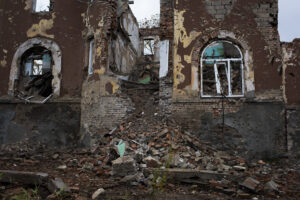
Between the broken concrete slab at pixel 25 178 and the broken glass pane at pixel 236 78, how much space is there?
252 inches

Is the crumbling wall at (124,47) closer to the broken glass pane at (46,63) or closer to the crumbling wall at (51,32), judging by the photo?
the crumbling wall at (51,32)

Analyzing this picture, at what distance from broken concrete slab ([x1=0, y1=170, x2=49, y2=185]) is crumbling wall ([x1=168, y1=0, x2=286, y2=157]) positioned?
4596mm

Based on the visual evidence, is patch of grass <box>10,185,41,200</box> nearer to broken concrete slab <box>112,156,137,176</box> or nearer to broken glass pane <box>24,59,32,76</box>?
broken concrete slab <box>112,156,137,176</box>

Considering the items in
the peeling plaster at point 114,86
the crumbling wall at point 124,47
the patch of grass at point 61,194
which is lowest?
the patch of grass at point 61,194

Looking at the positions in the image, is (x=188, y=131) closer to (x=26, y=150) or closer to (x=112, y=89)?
(x=112, y=89)

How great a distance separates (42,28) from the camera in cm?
1153

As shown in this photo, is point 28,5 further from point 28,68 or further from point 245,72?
point 245,72

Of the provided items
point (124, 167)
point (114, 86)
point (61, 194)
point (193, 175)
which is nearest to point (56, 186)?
point (61, 194)

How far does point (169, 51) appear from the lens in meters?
9.06

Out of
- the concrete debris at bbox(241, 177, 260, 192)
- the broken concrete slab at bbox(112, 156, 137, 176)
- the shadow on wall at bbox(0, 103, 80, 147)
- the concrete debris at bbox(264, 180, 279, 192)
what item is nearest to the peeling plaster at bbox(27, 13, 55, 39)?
the shadow on wall at bbox(0, 103, 80, 147)

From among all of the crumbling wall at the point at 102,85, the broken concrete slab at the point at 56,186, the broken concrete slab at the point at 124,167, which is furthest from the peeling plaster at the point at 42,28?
the broken concrete slab at the point at 56,186

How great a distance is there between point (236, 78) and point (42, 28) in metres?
8.64

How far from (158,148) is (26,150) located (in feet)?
19.5

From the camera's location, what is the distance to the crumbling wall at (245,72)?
8.18 m
